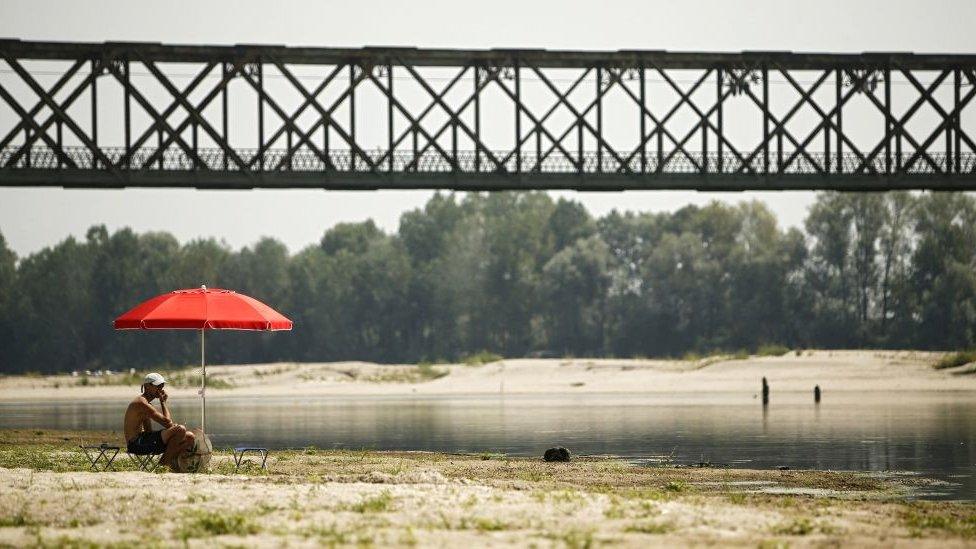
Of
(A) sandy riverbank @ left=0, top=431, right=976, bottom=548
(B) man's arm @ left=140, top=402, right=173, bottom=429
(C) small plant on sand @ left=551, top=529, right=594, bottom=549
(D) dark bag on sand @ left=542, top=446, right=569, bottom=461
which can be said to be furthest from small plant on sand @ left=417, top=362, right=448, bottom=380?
(C) small plant on sand @ left=551, top=529, right=594, bottom=549

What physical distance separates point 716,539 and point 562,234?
158m

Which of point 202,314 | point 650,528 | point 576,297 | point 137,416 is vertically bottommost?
point 650,528

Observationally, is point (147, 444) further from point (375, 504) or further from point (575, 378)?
point (575, 378)

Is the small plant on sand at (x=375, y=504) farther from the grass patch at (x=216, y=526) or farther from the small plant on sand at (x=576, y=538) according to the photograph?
the small plant on sand at (x=576, y=538)

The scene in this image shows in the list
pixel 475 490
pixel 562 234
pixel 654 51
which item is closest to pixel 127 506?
pixel 475 490

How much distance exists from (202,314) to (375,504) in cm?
821

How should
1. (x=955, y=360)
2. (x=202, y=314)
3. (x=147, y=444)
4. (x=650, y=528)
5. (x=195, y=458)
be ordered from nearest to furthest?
(x=650, y=528) → (x=147, y=444) → (x=195, y=458) → (x=202, y=314) → (x=955, y=360)

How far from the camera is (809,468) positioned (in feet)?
107

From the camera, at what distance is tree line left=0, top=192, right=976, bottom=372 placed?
441ft

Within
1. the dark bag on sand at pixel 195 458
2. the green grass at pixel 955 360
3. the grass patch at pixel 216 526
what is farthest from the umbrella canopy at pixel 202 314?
the green grass at pixel 955 360

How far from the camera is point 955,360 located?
94000 millimetres

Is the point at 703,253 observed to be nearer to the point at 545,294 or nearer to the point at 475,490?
the point at 545,294

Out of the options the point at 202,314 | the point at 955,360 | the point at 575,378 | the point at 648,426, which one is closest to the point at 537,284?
the point at 575,378

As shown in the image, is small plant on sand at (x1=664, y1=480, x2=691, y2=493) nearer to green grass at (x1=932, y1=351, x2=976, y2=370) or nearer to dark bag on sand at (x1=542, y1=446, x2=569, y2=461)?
dark bag on sand at (x1=542, y1=446, x2=569, y2=461)
